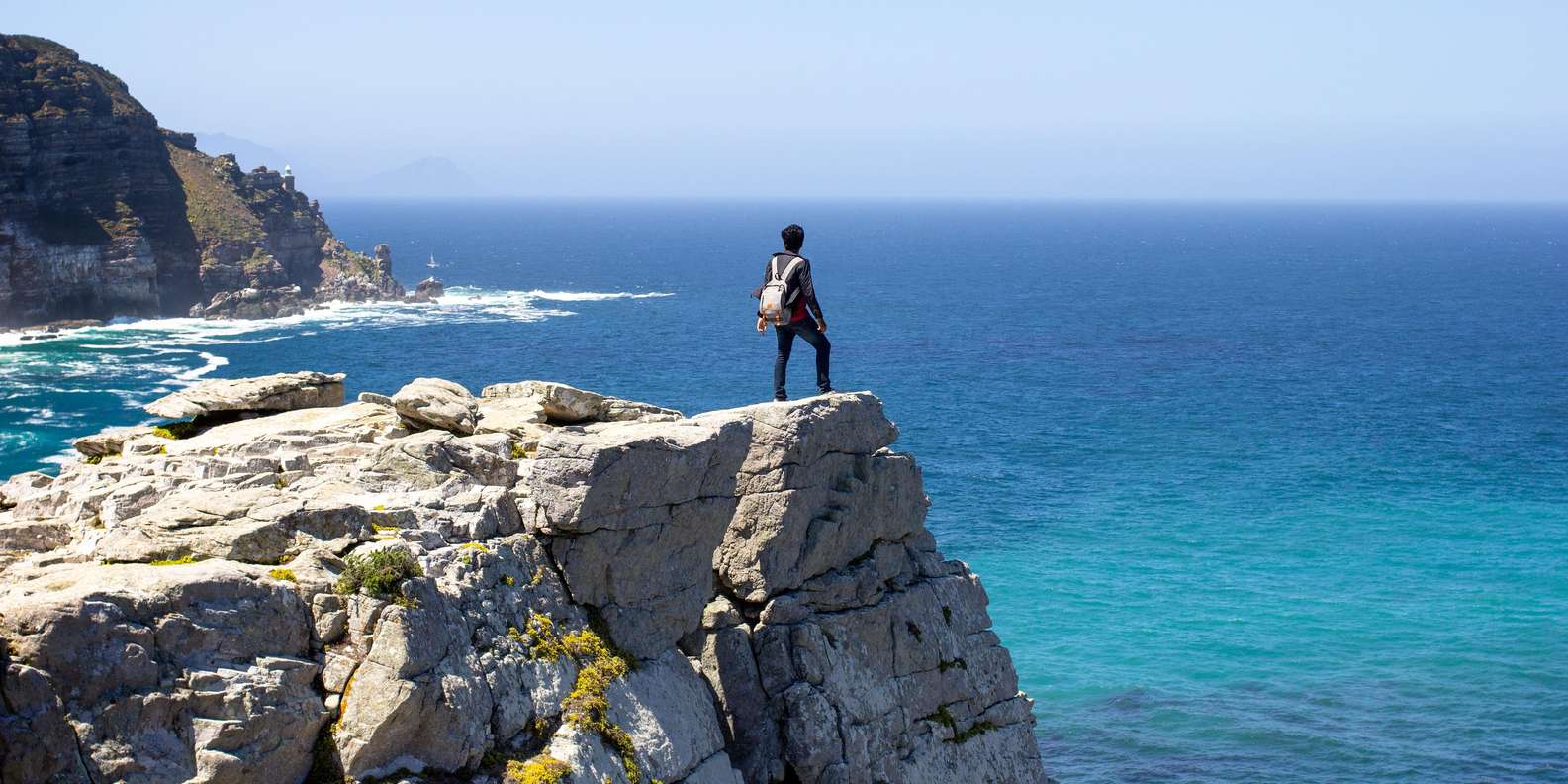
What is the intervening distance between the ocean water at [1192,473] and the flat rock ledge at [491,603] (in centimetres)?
2026

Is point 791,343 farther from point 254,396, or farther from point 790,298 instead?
Answer: point 254,396

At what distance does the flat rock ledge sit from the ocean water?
20.3 meters

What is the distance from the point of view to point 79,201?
16112 centimetres

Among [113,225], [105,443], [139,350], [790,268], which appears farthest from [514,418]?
[113,225]

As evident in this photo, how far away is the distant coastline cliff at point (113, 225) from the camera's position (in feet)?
502

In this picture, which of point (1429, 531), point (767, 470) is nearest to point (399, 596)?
point (767, 470)

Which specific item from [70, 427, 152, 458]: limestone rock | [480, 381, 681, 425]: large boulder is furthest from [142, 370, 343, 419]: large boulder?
[480, 381, 681, 425]: large boulder

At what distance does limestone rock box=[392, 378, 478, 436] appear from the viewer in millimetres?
24281

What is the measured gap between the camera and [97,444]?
26.1 meters

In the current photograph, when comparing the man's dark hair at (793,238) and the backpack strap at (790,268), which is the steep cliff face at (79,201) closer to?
the man's dark hair at (793,238)

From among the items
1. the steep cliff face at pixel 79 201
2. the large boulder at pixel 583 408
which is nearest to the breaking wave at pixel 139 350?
the steep cliff face at pixel 79 201

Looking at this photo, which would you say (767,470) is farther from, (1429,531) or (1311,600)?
(1429,531)

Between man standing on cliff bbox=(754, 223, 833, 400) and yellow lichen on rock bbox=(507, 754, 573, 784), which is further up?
man standing on cliff bbox=(754, 223, 833, 400)

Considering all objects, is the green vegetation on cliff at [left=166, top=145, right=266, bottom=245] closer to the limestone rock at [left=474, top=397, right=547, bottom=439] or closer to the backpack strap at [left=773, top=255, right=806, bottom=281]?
the limestone rock at [left=474, top=397, right=547, bottom=439]
